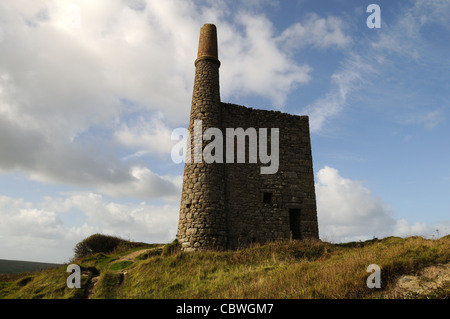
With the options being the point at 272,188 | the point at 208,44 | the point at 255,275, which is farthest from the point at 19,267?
the point at 255,275

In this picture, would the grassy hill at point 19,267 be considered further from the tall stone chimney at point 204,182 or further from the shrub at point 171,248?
the tall stone chimney at point 204,182

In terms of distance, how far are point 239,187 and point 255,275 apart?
6.63m

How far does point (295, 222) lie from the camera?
1781 centimetres

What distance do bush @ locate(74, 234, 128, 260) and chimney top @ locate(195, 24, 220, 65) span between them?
1447cm

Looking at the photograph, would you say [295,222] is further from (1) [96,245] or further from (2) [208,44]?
(1) [96,245]

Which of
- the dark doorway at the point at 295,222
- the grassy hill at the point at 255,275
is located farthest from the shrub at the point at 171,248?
the dark doorway at the point at 295,222

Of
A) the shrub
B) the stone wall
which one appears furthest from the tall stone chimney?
the stone wall

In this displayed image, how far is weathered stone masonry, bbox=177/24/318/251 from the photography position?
15.3 m

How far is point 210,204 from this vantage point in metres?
15.3

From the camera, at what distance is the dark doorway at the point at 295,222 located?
57.7 ft

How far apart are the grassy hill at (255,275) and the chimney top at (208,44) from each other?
Answer: 11091 mm
